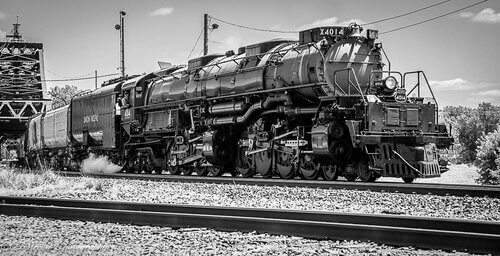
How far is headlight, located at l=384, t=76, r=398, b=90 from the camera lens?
14.8 meters

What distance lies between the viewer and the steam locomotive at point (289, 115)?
1363cm

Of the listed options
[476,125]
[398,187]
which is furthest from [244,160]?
[476,125]

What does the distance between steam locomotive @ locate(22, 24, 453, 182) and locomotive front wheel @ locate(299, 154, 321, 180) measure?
27 mm

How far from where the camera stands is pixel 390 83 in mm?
14797

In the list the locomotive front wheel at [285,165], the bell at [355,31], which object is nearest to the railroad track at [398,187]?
the locomotive front wheel at [285,165]

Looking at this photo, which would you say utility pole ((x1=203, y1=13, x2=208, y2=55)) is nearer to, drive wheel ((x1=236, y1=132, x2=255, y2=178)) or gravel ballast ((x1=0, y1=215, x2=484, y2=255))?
drive wheel ((x1=236, y1=132, x2=255, y2=178))

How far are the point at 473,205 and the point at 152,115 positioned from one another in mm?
14674

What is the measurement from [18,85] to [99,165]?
1855 inches

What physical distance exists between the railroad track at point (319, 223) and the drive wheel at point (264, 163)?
7.35 meters

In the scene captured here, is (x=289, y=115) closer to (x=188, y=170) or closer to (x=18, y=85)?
(x=188, y=170)

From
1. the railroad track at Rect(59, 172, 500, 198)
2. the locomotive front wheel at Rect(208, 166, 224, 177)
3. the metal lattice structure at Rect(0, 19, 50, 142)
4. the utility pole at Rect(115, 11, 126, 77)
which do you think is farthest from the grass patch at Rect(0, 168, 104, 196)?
the metal lattice structure at Rect(0, 19, 50, 142)

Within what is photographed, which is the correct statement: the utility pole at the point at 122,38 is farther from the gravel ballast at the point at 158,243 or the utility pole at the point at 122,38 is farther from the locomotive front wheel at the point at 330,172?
the gravel ballast at the point at 158,243

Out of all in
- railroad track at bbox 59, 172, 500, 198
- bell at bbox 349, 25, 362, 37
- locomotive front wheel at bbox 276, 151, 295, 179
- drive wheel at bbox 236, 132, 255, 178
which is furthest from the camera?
drive wheel at bbox 236, 132, 255, 178

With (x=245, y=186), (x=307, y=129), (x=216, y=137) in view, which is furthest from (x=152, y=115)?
(x=245, y=186)
